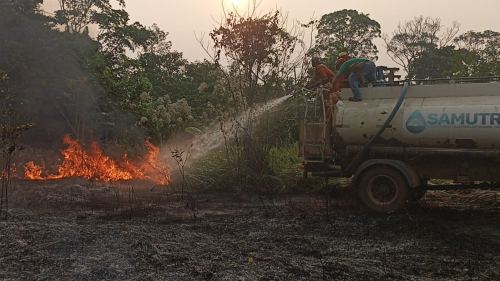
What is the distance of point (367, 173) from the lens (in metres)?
8.41

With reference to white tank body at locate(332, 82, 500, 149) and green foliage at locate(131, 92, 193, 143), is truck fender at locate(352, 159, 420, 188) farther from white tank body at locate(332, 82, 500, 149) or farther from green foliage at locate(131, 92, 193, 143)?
green foliage at locate(131, 92, 193, 143)

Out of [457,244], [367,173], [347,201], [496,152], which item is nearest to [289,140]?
[347,201]

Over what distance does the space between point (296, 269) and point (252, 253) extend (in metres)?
0.77

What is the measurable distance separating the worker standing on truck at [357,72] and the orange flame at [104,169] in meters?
5.52

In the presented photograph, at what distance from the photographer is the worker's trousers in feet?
28.7

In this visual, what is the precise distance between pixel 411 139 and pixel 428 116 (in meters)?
0.50

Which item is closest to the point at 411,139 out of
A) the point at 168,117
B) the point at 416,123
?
the point at 416,123

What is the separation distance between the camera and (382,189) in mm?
8312

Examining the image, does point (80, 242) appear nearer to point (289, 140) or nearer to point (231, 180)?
point (231, 180)

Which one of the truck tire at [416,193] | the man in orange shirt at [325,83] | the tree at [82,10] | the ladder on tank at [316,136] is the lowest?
the truck tire at [416,193]

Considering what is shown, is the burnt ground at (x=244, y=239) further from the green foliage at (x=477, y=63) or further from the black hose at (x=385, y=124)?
the green foliage at (x=477, y=63)

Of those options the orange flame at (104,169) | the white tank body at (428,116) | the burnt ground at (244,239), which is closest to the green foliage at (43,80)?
the orange flame at (104,169)

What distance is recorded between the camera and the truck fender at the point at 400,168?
798 centimetres

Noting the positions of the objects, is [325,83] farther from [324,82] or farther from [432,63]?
[432,63]
